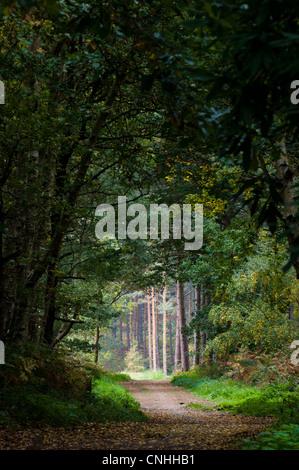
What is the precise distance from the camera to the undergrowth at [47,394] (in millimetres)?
5633

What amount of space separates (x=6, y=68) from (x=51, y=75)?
90 cm

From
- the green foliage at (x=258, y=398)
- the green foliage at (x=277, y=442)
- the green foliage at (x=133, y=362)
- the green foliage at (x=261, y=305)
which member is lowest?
the green foliage at (x=133, y=362)

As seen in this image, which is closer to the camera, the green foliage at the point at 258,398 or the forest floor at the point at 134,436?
the forest floor at the point at 134,436

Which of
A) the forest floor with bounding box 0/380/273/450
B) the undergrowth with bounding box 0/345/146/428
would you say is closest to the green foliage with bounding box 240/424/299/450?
the forest floor with bounding box 0/380/273/450

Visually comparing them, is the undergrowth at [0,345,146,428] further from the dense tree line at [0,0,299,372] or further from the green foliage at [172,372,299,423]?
the green foliage at [172,372,299,423]

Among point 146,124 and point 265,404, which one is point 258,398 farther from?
point 146,124

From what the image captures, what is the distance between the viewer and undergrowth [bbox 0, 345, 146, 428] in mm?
5633

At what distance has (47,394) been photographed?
6.73m

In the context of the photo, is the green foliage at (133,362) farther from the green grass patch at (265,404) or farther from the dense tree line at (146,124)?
the dense tree line at (146,124)

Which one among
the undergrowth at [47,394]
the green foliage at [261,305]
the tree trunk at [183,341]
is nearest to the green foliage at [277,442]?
the undergrowth at [47,394]

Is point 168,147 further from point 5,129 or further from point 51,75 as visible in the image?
point 5,129

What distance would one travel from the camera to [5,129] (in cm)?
552

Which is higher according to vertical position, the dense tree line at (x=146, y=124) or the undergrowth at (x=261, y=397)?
the dense tree line at (x=146, y=124)

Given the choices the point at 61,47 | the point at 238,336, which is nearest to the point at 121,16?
the point at 61,47
